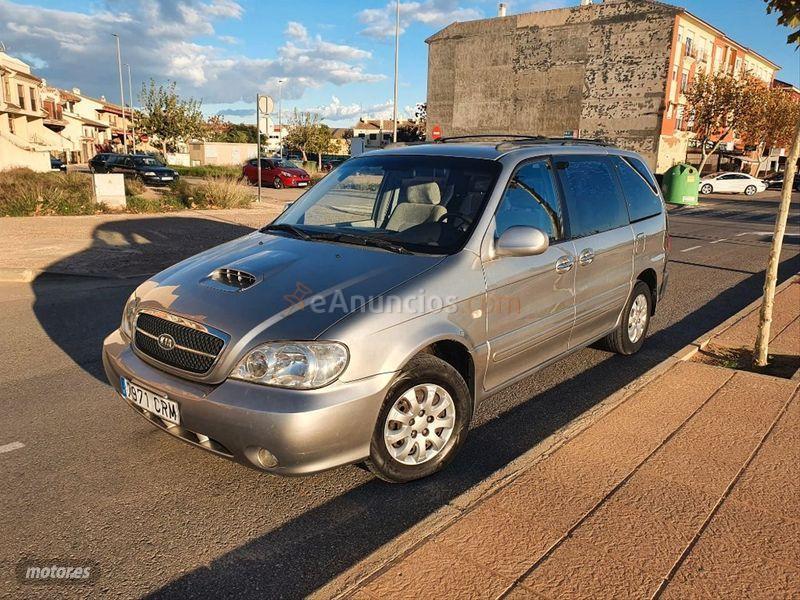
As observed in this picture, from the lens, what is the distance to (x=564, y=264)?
13.0ft

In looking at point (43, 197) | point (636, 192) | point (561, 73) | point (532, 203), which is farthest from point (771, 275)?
point (561, 73)

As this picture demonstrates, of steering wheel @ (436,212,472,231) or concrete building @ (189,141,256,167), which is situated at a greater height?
concrete building @ (189,141,256,167)

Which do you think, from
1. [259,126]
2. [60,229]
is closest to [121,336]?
[60,229]

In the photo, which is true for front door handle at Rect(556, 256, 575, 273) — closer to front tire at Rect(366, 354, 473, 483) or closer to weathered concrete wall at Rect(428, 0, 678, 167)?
front tire at Rect(366, 354, 473, 483)

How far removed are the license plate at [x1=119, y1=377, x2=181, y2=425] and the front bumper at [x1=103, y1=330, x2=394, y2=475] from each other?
0.15 ft

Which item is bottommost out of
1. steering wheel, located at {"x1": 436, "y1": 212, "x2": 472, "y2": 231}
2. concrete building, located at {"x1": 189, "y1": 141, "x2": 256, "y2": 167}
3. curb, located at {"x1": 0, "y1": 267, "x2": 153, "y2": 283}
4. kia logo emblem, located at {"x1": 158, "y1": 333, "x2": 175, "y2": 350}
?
curb, located at {"x1": 0, "y1": 267, "x2": 153, "y2": 283}

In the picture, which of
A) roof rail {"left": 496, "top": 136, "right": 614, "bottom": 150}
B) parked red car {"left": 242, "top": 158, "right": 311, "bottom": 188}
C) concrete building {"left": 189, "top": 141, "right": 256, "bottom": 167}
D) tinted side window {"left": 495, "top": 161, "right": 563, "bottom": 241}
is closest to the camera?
tinted side window {"left": 495, "top": 161, "right": 563, "bottom": 241}

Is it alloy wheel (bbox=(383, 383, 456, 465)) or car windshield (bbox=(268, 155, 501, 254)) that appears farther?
car windshield (bbox=(268, 155, 501, 254))

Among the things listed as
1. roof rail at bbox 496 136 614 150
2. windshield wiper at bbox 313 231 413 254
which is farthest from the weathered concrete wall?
windshield wiper at bbox 313 231 413 254

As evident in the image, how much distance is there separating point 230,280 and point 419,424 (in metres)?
1.29

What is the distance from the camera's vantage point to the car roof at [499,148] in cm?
392

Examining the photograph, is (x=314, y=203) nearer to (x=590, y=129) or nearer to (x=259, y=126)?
(x=259, y=126)

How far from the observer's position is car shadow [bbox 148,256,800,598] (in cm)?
242

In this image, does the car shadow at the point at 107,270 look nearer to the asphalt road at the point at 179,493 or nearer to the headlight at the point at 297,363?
the asphalt road at the point at 179,493
